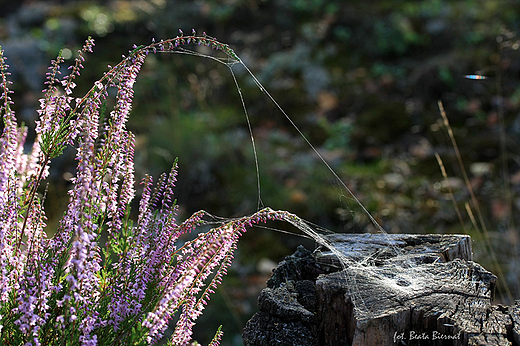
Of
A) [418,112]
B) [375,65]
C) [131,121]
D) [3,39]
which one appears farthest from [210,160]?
[3,39]

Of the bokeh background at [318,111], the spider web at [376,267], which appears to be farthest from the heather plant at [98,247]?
the bokeh background at [318,111]

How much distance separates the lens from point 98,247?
4.52ft

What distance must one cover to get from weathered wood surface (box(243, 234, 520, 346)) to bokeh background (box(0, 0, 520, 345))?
56.6 inches

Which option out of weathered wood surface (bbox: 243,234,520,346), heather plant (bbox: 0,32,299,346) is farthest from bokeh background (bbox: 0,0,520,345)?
heather plant (bbox: 0,32,299,346)

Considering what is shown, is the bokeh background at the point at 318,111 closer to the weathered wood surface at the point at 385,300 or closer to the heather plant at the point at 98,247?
the weathered wood surface at the point at 385,300

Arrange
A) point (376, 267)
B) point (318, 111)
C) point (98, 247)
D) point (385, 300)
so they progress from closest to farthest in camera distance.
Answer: point (98, 247)
point (385, 300)
point (376, 267)
point (318, 111)

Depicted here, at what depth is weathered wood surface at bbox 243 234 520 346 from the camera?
4.85 ft

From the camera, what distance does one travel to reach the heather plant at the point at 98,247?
50.1 inches

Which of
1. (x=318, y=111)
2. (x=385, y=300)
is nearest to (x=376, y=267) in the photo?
(x=385, y=300)

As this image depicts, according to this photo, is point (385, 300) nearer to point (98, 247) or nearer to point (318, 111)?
point (98, 247)

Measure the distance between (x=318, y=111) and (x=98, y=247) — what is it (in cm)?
520

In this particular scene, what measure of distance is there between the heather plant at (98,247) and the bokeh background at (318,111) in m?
1.85

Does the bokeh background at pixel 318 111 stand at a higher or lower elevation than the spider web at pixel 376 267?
higher

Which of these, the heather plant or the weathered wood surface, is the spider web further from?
the heather plant
